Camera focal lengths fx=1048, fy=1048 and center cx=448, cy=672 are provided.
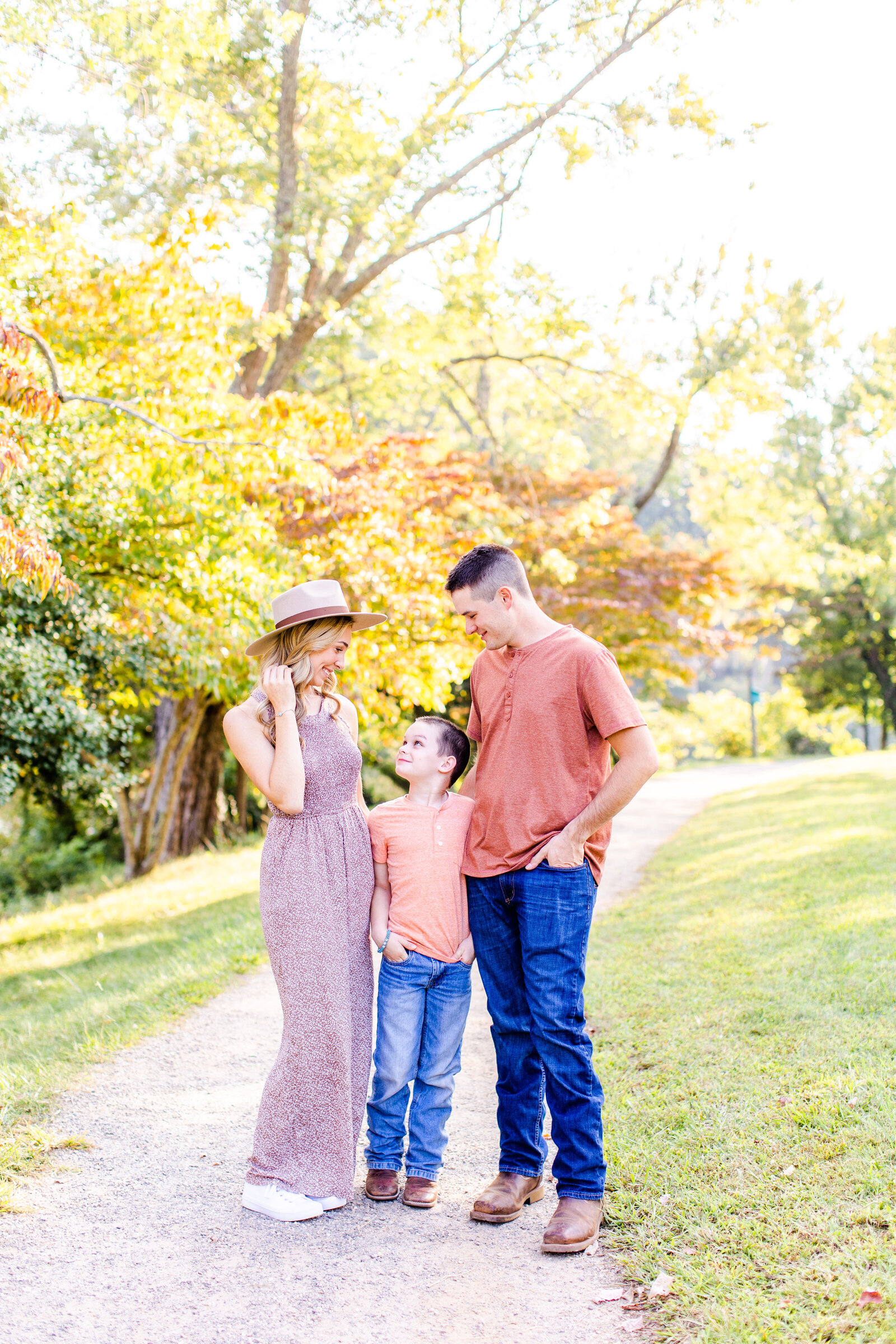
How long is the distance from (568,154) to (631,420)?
15.4 ft

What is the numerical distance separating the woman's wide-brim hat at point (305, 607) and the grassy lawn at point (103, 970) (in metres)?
2.02

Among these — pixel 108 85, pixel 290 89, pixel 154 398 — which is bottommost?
pixel 154 398

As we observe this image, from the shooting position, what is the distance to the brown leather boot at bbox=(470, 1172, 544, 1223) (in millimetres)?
3336

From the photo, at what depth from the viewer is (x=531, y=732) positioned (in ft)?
10.8

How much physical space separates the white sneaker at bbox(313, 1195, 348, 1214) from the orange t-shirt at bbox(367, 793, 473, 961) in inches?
31.9

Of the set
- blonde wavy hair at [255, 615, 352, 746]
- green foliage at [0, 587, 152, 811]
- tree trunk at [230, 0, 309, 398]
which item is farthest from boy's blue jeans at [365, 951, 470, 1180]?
tree trunk at [230, 0, 309, 398]

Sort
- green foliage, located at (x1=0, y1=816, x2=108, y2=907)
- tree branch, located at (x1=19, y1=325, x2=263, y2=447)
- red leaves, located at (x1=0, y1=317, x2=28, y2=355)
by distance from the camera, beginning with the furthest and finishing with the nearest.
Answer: green foliage, located at (x1=0, y1=816, x2=108, y2=907) → tree branch, located at (x1=19, y1=325, x2=263, y2=447) → red leaves, located at (x1=0, y1=317, x2=28, y2=355)

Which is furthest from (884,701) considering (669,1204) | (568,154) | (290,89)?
(669,1204)

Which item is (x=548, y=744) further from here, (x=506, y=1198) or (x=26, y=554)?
(x=26, y=554)

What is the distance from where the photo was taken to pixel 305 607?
345cm

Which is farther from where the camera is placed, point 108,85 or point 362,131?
point 362,131

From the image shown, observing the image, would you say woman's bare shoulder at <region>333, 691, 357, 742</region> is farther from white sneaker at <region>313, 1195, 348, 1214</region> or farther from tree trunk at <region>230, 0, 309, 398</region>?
tree trunk at <region>230, 0, 309, 398</region>

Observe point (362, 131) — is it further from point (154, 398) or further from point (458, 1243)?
point (458, 1243)

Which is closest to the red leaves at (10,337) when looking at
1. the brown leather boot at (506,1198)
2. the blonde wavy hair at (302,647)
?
the blonde wavy hair at (302,647)
